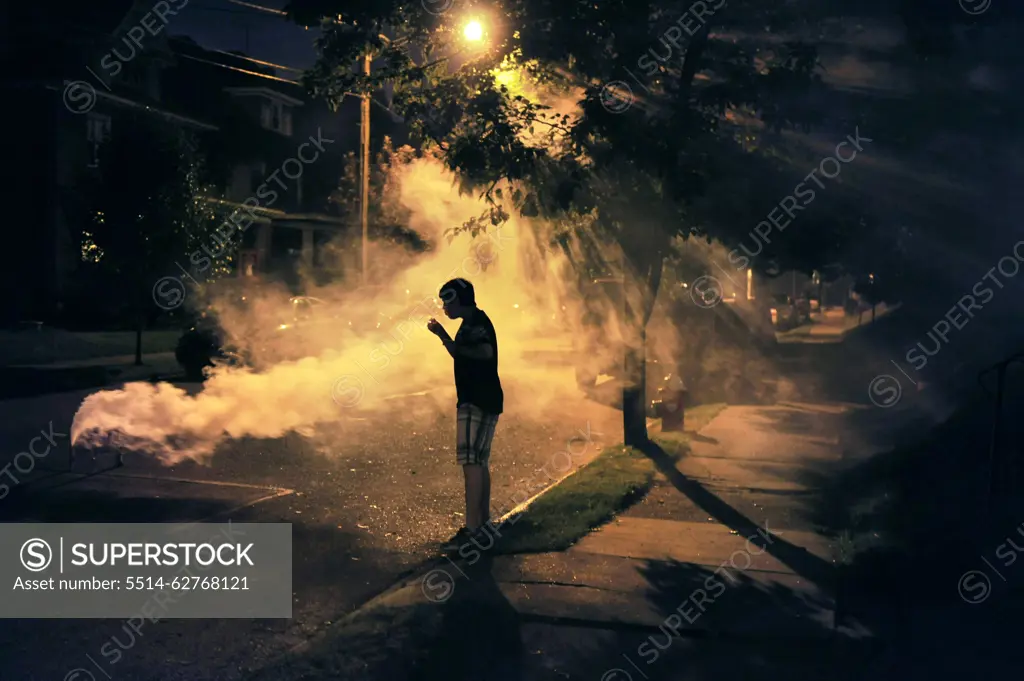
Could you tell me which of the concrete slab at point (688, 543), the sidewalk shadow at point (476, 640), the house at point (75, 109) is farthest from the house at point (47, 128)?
the sidewalk shadow at point (476, 640)

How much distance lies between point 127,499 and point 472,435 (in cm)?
278

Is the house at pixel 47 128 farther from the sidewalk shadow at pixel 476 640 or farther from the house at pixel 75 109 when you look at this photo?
the sidewalk shadow at pixel 476 640

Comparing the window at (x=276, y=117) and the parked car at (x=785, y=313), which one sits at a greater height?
the window at (x=276, y=117)

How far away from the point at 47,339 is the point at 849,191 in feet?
→ 58.7

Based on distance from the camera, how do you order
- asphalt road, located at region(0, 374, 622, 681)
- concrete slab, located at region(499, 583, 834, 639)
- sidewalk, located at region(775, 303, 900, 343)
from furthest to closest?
sidewalk, located at region(775, 303, 900, 343) < concrete slab, located at region(499, 583, 834, 639) < asphalt road, located at region(0, 374, 622, 681)

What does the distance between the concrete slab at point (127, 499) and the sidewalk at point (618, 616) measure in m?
2.09

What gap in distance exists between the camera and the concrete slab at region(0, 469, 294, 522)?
22.7 ft

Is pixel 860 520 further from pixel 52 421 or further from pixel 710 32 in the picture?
pixel 52 421

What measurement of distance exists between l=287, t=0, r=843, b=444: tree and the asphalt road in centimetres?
249

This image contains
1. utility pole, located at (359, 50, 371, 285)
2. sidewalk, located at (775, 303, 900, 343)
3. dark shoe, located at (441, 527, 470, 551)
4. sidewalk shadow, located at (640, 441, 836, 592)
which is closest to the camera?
sidewalk shadow, located at (640, 441, 836, 592)

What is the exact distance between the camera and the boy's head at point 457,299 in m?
6.64

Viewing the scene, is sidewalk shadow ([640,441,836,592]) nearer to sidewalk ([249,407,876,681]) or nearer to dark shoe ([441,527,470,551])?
sidewalk ([249,407,876,681])

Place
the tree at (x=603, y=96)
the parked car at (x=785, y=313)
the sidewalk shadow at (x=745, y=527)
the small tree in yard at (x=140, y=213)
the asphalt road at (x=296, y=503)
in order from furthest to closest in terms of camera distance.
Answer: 1. the parked car at (x=785, y=313)
2. the small tree in yard at (x=140, y=213)
3. the tree at (x=603, y=96)
4. the sidewalk shadow at (x=745, y=527)
5. the asphalt road at (x=296, y=503)

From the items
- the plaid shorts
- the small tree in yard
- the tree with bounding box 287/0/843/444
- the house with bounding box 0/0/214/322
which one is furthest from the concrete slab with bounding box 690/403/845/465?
the house with bounding box 0/0/214/322
